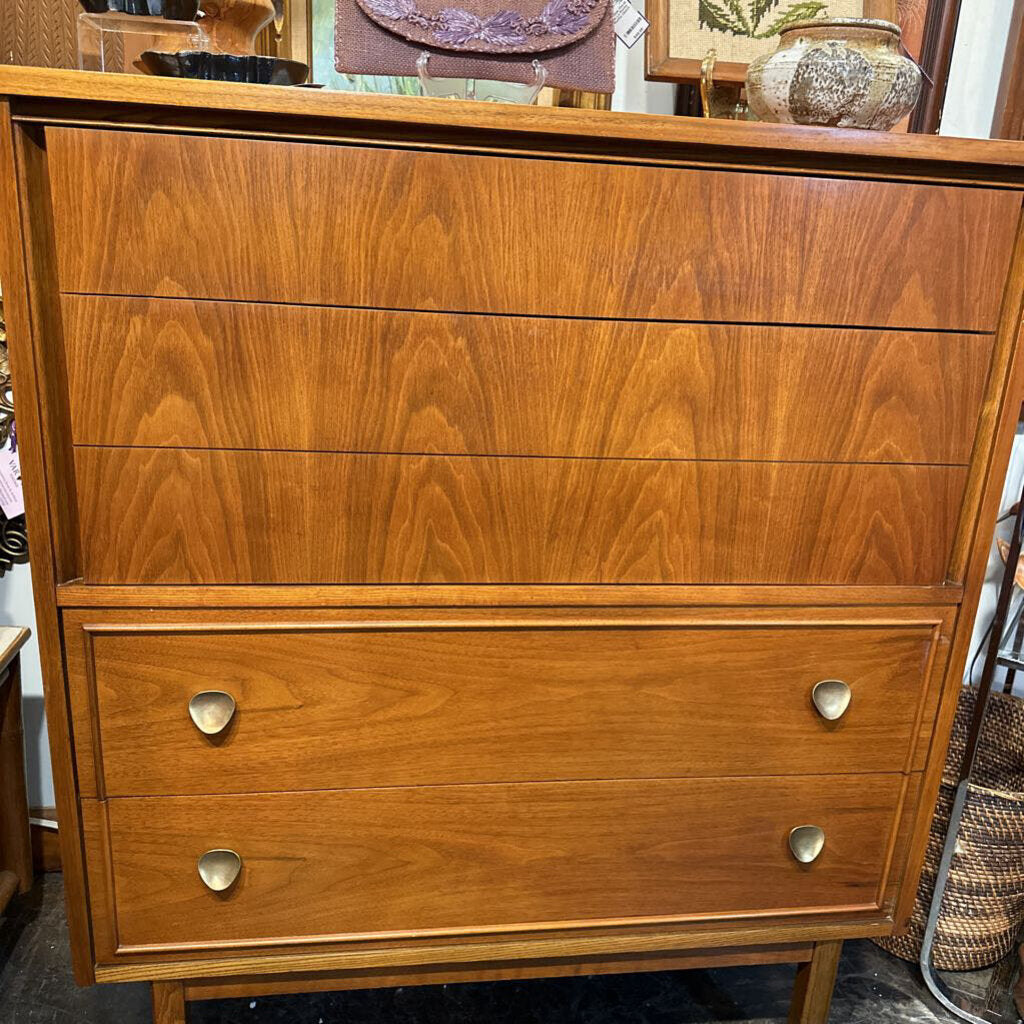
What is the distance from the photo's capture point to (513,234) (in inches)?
35.6

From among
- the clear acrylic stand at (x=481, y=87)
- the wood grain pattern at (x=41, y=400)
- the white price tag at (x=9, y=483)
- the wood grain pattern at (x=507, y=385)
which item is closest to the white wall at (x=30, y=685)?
the white price tag at (x=9, y=483)

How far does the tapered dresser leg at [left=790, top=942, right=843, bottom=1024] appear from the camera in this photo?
1.23m

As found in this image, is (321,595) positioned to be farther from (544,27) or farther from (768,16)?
(768,16)

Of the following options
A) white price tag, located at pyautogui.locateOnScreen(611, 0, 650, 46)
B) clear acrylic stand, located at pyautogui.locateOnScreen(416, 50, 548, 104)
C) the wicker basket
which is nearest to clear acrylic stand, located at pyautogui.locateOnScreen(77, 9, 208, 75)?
clear acrylic stand, located at pyautogui.locateOnScreen(416, 50, 548, 104)

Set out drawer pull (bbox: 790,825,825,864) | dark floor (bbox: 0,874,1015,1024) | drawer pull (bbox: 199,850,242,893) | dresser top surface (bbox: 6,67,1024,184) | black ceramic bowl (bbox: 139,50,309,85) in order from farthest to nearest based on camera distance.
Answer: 1. dark floor (bbox: 0,874,1015,1024)
2. drawer pull (bbox: 790,825,825,864)
3. drawer pull (bbox: 199,850,242,893)
4. black ceramic bowl (bbox: 139,50,309,85)
5. dresser top surface (bbox: 6,67,1024,184)

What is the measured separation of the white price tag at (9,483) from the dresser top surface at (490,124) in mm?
693

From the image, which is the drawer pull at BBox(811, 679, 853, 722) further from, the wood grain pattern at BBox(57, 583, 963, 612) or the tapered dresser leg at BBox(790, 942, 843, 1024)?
the tapered dresser leg at BBox(790, 942, 843, 1024)

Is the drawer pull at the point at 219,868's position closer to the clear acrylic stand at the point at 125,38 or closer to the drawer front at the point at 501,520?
the drawer front at the point at 501,520

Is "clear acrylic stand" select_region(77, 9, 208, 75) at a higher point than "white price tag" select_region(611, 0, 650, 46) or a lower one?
lower

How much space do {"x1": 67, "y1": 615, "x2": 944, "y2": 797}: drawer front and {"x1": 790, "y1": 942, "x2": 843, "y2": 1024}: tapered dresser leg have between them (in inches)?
12.5

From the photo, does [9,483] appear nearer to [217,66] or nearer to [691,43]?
[217,66]

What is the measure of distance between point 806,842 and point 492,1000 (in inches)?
23.8

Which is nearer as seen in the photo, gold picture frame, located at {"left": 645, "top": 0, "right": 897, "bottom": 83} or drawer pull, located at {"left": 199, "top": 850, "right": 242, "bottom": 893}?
drawer pull, located at {"left": 199, "top": 850, "right": 242, "bottom": 893}

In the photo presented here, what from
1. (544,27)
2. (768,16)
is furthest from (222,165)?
(768,16)
